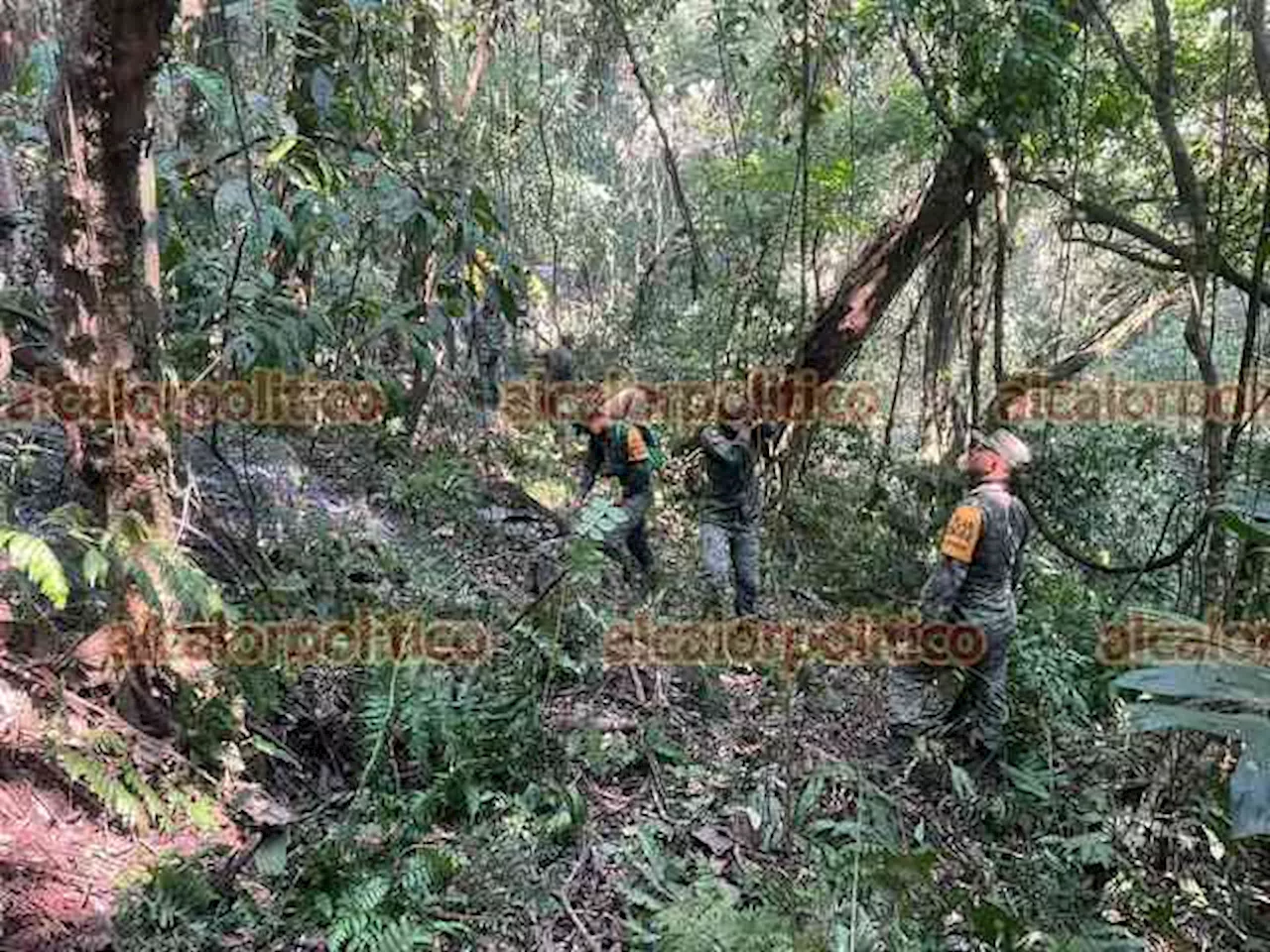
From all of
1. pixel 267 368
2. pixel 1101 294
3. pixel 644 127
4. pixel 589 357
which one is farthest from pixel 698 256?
pixel 644 127

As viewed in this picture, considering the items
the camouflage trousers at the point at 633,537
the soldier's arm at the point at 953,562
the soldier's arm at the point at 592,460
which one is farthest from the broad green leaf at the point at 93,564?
the soldier's arm at the point at 592,460

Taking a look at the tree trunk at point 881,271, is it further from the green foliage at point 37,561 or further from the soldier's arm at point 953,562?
the green foliage at point 37,561

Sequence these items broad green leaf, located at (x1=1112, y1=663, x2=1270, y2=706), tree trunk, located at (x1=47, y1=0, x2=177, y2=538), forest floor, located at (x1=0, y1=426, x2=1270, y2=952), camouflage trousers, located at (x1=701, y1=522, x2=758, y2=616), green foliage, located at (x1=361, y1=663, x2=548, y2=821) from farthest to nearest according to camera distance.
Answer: camouflage trousers, located at (x1=701, y1=522, x2=758, y2=616)
green foliage, located at (x1=361, y1=663, x2=548, y2=821)
forest floor, located at (x1=0, y1=426, x2=1270, y2=952)
tree trunk, located at (x1=47, y1=0, x2=177, y2=538)
broad green leaf, located at (x1=1112, y1=663, x2=1270, y2=706)

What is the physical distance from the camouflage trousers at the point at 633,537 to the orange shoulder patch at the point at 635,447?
9.2 inches

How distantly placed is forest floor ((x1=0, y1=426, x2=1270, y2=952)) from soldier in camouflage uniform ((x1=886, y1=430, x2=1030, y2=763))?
0.28 metres

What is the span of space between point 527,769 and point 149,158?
2.92 metres

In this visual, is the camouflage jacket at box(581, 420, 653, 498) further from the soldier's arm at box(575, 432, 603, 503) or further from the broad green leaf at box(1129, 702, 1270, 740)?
the broad green leaf at box(1129, 702, 1270, 740)

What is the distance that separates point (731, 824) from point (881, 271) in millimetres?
5807

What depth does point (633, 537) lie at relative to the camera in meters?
7.72

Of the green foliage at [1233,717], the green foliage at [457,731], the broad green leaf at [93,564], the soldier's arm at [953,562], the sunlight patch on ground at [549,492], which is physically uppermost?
the green foliage at [1233,717]

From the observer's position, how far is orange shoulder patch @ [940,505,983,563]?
542cm

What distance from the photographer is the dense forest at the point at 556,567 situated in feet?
11.9

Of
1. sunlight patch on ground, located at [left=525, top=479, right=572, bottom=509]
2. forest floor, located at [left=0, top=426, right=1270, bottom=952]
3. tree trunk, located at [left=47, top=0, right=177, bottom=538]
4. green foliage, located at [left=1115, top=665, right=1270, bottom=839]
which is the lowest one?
forest floor, located at [left=0, top=426, right=1270, bottom=952]

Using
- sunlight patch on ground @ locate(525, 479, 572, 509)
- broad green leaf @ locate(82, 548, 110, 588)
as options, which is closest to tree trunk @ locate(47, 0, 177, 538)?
broad green leaf @ locate(82, 548, 110, 588)
